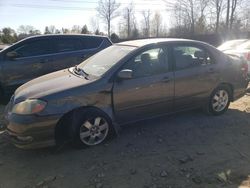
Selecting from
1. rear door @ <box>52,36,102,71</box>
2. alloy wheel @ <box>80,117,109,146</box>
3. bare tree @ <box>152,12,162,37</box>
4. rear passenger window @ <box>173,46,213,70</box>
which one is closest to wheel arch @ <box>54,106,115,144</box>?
alloy wheel @ <box>80,117,109,146</box>

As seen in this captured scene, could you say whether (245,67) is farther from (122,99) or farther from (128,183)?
(128,183)

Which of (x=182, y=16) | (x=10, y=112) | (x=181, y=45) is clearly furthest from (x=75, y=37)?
(x=182, y=16)

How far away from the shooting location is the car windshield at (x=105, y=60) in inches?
191

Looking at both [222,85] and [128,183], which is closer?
[128,183]

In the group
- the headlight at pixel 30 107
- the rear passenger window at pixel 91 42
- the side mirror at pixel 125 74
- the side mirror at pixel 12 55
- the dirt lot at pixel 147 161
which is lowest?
the dirt lot at pixel 147 161

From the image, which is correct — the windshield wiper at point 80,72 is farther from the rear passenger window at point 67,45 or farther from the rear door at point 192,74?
the rear passenger window at point 67,45

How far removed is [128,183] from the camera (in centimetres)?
359

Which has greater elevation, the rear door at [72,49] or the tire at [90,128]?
the rear door at [72,49]

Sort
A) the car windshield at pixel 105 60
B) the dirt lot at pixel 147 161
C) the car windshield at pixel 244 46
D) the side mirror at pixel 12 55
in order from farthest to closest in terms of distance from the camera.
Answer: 1. the car windshield at pixel 244 46
2. the side mirror at pixel 12 55
3. the car windshield at pixel 105 60
4. the dirt lot at pixel 147 161

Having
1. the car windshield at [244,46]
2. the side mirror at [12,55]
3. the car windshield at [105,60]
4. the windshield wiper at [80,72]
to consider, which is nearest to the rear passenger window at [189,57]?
the car windshield at [105,60]

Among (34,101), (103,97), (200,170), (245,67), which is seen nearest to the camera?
(200,170)

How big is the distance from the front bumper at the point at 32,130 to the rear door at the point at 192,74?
227cm

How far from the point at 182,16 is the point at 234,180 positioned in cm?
5106

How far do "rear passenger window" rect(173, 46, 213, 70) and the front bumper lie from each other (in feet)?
7.76
